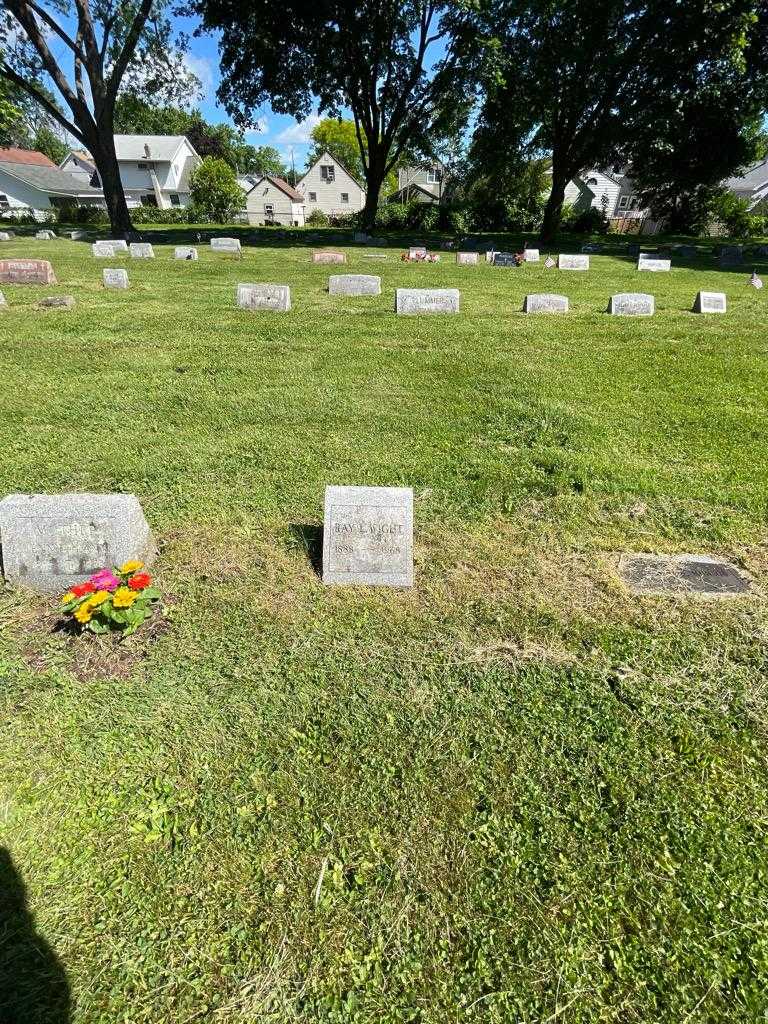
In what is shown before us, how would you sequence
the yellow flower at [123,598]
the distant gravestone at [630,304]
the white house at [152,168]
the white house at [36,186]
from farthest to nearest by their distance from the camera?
the white house at [152,168] < the white house at [36,186] < the distant gravestone at [630,304] < the yellow flower at [123,598]

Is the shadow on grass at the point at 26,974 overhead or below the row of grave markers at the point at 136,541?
below

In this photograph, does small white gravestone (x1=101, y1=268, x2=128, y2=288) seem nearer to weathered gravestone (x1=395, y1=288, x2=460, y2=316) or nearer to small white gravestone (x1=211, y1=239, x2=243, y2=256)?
weathered gravestone (x1=395, y1=288, x2=460, y2=316)

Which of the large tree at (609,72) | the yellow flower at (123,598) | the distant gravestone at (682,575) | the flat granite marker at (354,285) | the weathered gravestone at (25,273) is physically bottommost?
the distant gravestone at (682,575)

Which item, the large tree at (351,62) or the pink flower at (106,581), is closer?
the pink flower at (106,581)

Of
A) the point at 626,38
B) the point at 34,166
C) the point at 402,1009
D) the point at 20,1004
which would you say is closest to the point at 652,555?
the point at 402,1009

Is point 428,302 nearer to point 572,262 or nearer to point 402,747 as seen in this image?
point 402,747

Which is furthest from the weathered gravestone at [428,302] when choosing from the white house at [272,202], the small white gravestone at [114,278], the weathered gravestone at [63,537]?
the white house at [272,202]

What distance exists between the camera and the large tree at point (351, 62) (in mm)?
22906

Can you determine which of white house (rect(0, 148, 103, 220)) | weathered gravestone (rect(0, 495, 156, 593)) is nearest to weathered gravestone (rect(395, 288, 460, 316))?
weathered gravestone (rect(0, 495, 156, 593))

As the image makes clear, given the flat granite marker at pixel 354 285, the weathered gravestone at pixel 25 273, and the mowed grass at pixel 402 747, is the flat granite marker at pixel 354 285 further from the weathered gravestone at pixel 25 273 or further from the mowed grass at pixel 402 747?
the mowed grass at pixel 402 747

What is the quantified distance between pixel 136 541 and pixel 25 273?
1230 centimetres

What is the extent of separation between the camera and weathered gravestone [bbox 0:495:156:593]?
308 cm

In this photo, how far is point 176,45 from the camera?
82.6 feet

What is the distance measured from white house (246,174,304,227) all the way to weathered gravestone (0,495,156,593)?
56623 millimetres
